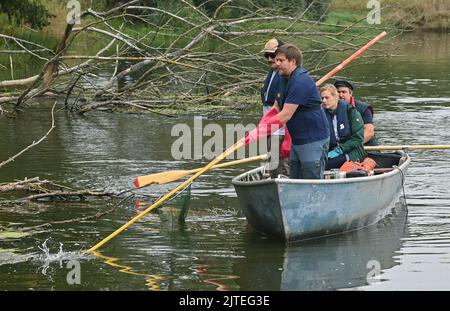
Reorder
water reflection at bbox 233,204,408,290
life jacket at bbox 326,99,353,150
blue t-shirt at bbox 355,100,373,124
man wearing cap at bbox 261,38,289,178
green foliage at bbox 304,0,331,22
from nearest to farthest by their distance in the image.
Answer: water reflection at bbox 233,204,408,290
man wearing cap at bbox 261,38,289,178
life jacket at bbox 326,99,353,150
blue t-shirt at bbox 355,100,373,124
green foliage at bbox 304,0,331,22

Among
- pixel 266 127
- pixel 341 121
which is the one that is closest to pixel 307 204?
pixel 266 127

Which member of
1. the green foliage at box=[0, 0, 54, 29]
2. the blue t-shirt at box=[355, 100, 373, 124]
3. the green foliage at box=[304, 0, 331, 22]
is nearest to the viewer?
the blue t-shirt at box=[355, 100, 373, 124]

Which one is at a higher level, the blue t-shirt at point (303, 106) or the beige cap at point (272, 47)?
the beige cap at point (272, 47)

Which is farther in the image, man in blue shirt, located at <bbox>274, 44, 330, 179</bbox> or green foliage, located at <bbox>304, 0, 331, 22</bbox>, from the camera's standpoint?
green foliage, located at <bbox>304, 0, 331, 22</bbox>

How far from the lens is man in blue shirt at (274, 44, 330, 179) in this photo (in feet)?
32.2

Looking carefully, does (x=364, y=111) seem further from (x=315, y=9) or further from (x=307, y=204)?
(x=315, y=9)

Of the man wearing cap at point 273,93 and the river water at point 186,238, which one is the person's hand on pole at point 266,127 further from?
the river water at point 186,238

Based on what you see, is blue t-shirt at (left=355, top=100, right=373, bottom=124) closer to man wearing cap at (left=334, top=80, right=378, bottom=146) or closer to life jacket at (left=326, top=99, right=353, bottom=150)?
man wearing cap at (left=334, top=80, right=378, bottom=146)

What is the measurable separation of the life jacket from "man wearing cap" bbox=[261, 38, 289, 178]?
0.91 meters

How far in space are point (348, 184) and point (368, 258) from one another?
2.71 feet

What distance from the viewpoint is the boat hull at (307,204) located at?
9.81 metres

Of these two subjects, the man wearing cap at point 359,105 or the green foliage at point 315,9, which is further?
the green foliage at point 315,9

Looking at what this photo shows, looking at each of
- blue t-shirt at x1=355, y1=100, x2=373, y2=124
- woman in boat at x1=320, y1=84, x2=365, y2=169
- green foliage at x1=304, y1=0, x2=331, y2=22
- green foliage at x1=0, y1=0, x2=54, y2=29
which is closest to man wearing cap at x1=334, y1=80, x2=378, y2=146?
blue t-shirt at x1=355, y1=100, x2=373, y2=124

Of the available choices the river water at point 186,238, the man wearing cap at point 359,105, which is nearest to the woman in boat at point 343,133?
the man wearing cap at point 359,105
